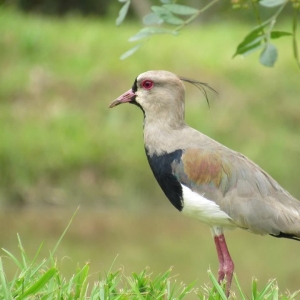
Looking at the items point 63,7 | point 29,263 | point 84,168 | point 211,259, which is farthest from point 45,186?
point 63,7

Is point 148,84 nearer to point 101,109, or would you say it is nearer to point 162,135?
point 162,135

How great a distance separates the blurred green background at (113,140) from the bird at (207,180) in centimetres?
267

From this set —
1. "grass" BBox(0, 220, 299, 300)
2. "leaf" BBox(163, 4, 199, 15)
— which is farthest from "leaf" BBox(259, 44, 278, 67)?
"grass" BBox(0, 220, 299, 300)

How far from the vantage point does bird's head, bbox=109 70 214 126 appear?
17.3 feet

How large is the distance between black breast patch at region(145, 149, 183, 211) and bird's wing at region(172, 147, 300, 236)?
0.09 feet

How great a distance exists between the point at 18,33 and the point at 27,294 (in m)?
9.09

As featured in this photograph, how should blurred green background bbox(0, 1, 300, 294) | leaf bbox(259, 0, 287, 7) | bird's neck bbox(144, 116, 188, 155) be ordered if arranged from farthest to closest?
blurred green background bbox(0, 1, 300, 294) < bird's neck bbox(144, 116, 188, 155) < leaf bbox(259, 0, 287, 7)

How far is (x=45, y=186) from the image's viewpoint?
10281mm

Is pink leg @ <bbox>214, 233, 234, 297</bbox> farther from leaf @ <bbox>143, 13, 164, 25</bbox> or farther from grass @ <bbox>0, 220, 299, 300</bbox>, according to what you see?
leaf @ <bbox>143, 13, 164, 25</bbox>

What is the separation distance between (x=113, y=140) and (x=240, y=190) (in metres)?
5.83

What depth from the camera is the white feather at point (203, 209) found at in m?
5.04

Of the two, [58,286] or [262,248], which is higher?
[58,286]

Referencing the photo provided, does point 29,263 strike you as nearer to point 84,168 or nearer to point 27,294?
point 27,294

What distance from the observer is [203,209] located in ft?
16.5
